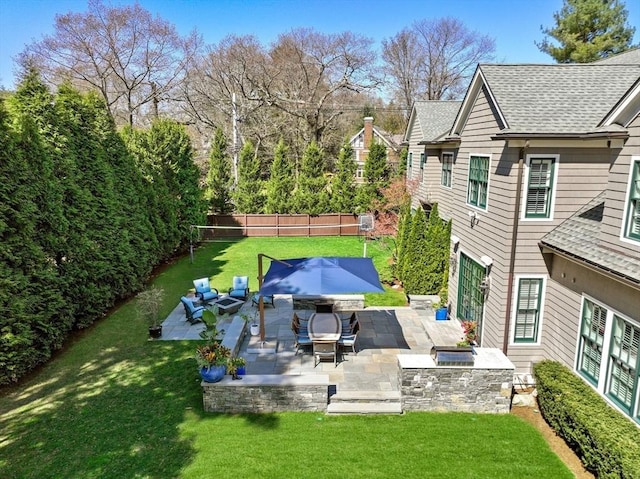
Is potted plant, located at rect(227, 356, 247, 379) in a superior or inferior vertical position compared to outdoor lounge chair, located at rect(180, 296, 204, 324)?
superior

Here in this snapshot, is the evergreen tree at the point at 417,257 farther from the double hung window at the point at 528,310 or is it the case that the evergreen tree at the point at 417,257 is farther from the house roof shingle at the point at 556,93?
the house roof shingle at the point at 556,93

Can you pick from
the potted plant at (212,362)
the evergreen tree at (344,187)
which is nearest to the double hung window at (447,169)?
the potted plant at (212,362)

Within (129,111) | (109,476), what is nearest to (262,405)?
(109,476)

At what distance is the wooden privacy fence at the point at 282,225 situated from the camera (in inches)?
985

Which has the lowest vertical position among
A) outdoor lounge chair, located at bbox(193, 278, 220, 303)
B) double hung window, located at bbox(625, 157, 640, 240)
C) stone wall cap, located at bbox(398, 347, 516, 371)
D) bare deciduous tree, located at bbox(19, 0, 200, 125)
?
outdoor lounge chair, located at bbox(193, 278, 220, 303)

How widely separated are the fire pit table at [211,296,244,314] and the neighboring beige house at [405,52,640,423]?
6.96m

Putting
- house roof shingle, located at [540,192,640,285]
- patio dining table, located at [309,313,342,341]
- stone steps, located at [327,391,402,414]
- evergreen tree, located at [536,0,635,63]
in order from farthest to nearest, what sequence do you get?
evergreen tree, located at [536,0,635,63] → patio dining table, located at [309,313,342,341] → stone steps, located at [327,391,402,414] → house roof shingle, located at [540,192,640,285]

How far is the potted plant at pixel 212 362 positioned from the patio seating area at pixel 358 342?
1282mm

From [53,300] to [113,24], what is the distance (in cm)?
2702

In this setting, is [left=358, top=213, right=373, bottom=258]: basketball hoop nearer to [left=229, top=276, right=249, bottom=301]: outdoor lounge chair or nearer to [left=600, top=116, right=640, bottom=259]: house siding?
[left=229, top=276, right=249, bottom=301]: outdoor lounge chair

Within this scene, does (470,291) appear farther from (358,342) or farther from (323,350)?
(323,350)

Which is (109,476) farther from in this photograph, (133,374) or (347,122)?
(347,122)

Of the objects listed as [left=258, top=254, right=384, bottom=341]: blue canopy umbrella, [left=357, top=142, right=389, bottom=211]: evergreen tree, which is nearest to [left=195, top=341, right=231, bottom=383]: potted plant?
[left=258, top=254, right=384, bottom=341]: blue canopy umbrella

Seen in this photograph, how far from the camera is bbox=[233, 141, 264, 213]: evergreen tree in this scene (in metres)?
25.6
